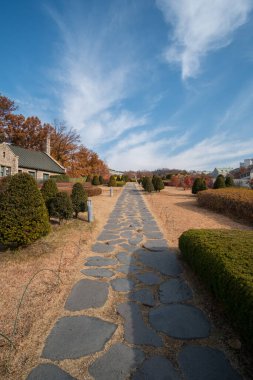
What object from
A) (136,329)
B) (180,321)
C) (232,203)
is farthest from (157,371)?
(232,203)

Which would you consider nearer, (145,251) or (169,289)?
(169,289)

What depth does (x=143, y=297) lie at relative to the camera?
3092mm

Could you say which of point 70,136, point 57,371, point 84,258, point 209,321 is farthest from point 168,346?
point 70,136

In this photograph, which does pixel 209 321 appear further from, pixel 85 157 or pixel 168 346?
pixel 85 157

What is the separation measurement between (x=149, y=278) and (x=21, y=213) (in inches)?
120

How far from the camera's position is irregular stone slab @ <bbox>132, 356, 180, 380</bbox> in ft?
→ 5.93

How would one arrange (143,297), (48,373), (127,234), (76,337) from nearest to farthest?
(48,373) → (76,337) → (143,297) → (127,234)

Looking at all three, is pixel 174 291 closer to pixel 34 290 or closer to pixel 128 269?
pixel 128 269

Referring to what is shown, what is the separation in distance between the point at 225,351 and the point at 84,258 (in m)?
3.22

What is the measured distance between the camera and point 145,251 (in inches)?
200

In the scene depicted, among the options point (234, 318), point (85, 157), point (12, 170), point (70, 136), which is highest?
point (70, 136)

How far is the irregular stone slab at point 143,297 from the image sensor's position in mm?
2960

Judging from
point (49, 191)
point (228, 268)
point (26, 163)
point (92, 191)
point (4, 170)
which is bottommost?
point (228, 268)

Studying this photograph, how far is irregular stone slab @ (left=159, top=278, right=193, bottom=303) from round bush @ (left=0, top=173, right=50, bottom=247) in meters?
3.08
